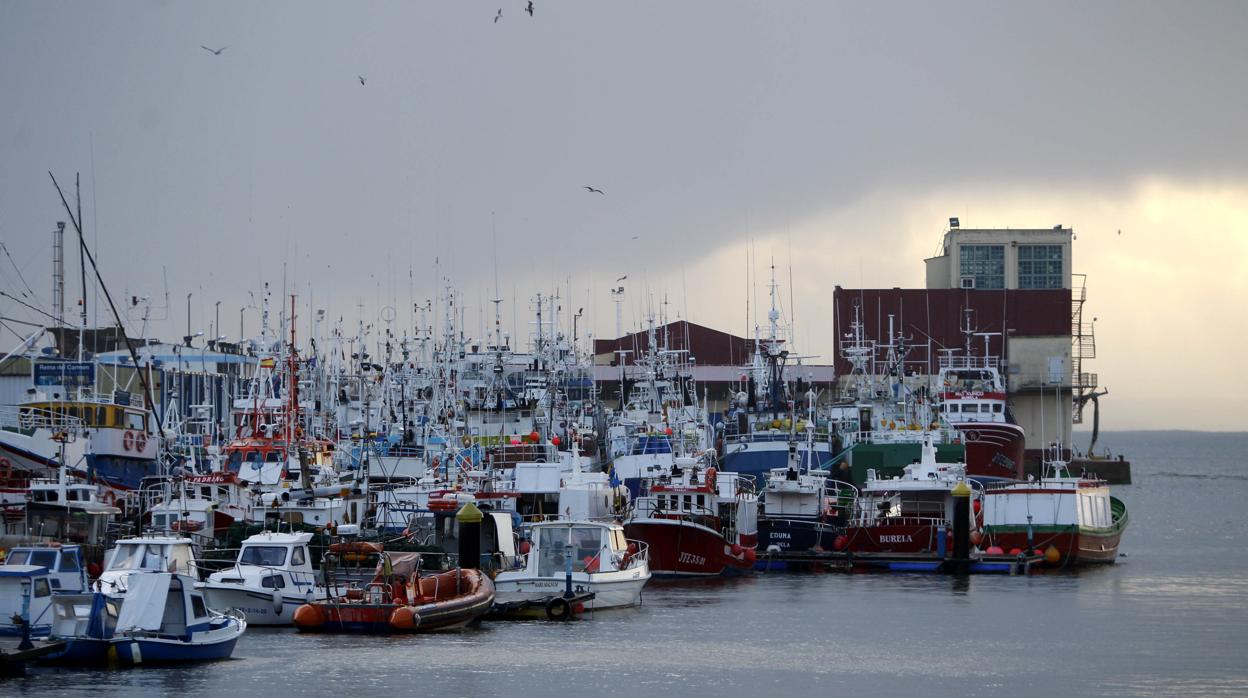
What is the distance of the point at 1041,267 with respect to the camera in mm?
111125

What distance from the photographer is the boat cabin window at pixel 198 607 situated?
29.7 metres

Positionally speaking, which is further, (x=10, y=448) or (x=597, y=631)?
(x=10, y=448)

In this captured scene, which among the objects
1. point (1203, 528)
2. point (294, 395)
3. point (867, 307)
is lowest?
point (1203, 528)

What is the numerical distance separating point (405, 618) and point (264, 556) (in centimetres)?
344

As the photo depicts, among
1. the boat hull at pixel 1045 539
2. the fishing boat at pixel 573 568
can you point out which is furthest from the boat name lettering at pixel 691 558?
the boat hull at pixel 1045 539

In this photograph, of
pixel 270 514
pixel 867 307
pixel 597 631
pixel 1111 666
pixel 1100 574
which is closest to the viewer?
pixel 1111 666

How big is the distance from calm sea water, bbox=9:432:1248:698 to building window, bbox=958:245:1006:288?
2469 inches

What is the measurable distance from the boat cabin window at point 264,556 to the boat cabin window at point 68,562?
3857 mm

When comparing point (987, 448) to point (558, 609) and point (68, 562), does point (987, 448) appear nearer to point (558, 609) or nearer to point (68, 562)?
point (558, 609)

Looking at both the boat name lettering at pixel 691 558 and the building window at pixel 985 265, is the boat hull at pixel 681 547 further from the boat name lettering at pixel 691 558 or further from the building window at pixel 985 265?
the building window at pixel 985 265

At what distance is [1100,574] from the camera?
5309cm

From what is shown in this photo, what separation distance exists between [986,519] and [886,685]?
78.3ft

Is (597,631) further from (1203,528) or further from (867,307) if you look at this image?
(867,307)

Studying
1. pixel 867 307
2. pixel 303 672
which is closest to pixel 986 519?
pixel 303 672
